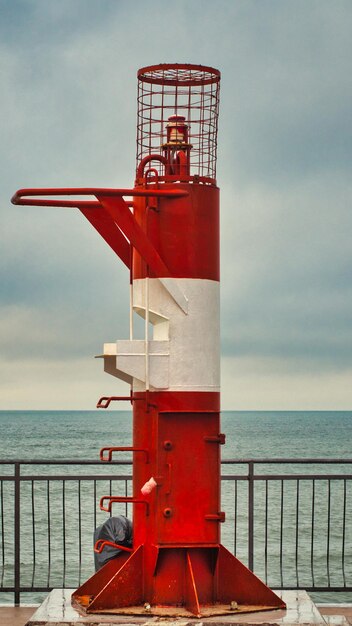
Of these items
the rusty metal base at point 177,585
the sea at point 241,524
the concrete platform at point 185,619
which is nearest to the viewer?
the concrete platform at point 185,619

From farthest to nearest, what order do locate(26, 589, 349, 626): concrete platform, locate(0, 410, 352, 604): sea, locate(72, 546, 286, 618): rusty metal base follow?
locate(0, 410, 352, 604): sea → locate(72, 546, 286, 618): rusty metal base → locate(26, 589, 349, 626): concrete platform

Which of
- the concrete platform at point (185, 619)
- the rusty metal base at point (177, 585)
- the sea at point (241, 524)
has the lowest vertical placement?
the sea at point (241, 524)

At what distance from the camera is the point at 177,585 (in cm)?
864

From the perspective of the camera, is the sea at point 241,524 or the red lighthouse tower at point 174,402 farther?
the sea at point 241,524

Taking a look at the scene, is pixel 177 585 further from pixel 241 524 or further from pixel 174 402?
pixel 241 524

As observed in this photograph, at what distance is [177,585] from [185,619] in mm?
291

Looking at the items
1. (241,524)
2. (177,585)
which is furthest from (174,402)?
(241,524)

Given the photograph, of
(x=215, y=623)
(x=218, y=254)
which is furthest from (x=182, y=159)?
(x=215, y=623)

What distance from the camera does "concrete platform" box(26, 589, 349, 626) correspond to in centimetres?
838

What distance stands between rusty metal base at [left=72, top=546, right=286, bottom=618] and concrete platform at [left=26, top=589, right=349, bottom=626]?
67 millimetres

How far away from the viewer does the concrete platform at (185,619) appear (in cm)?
838

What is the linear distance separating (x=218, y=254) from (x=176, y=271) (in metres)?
0.39

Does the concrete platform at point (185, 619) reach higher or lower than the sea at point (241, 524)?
higher

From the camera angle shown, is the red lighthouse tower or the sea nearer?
the red lighthouse tower
